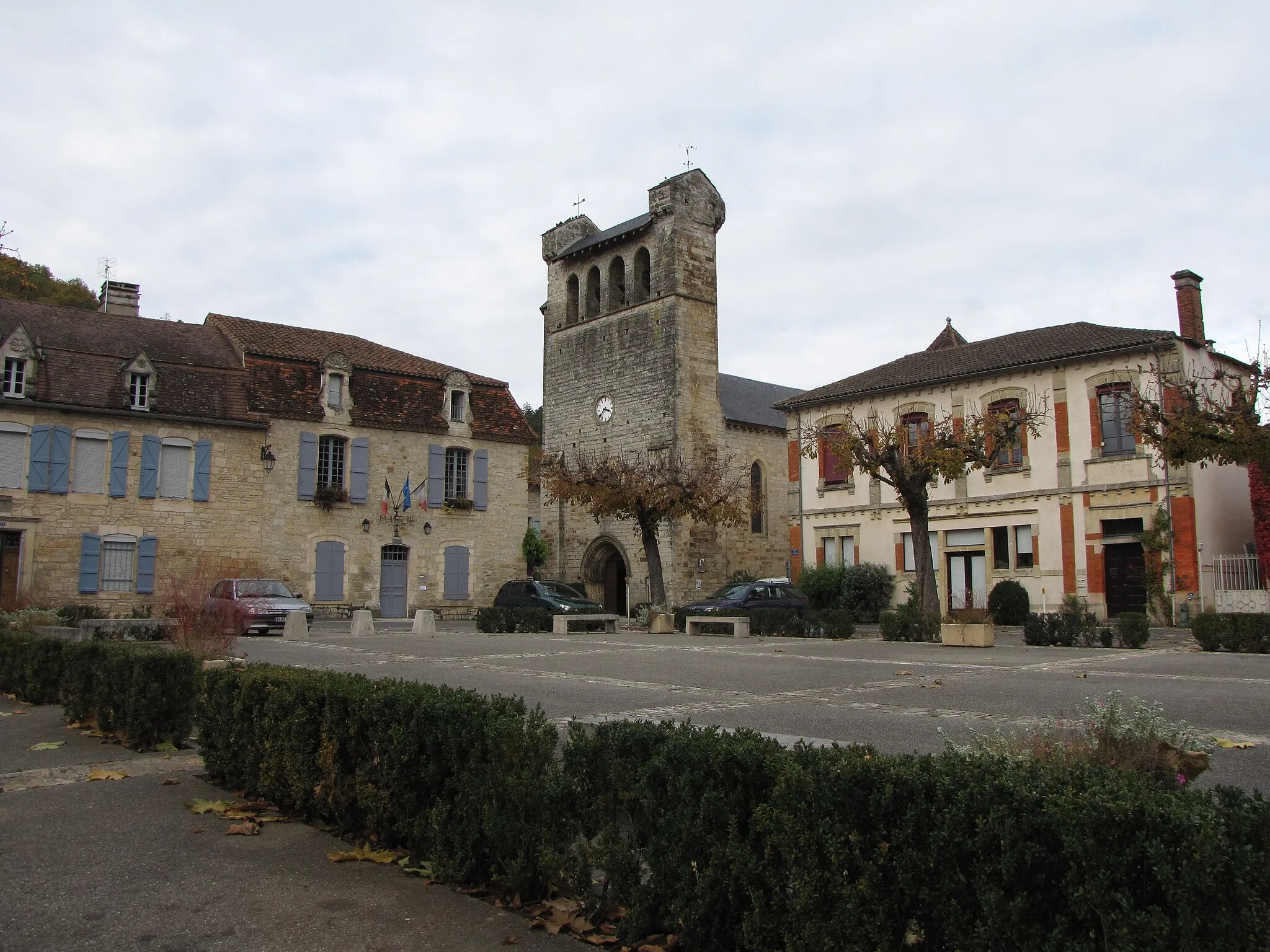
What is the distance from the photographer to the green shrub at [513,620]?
71.8 ft

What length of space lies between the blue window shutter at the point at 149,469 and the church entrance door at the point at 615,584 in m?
15.1

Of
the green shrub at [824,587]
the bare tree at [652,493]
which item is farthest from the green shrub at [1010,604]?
the bare tree at [652,493]

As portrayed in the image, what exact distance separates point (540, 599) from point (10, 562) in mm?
12888

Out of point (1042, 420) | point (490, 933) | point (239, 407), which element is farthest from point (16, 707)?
point (1042, 420)

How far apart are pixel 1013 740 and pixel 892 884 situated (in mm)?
1598

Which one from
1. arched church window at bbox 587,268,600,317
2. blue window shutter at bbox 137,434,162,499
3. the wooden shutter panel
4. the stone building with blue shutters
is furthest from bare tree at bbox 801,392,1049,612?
blue window shutter at bbox 137,434,162,499

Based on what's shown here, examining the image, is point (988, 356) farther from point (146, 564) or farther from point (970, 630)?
point (146, 564)

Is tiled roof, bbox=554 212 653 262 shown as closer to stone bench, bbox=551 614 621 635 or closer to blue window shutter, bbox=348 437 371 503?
blue window shutter, bbox=348 437 371 503

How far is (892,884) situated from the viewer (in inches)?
117

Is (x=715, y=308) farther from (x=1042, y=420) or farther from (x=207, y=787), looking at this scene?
(x=207, y=787)

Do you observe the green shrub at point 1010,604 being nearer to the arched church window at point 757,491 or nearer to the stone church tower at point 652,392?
the stone church tower at point 652,392

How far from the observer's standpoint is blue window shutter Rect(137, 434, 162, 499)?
987 inches

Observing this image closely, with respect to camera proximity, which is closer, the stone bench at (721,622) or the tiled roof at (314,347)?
the stone bench at (721,622)

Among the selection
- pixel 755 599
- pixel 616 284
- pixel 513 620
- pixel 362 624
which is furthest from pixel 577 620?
pixel 616 284
